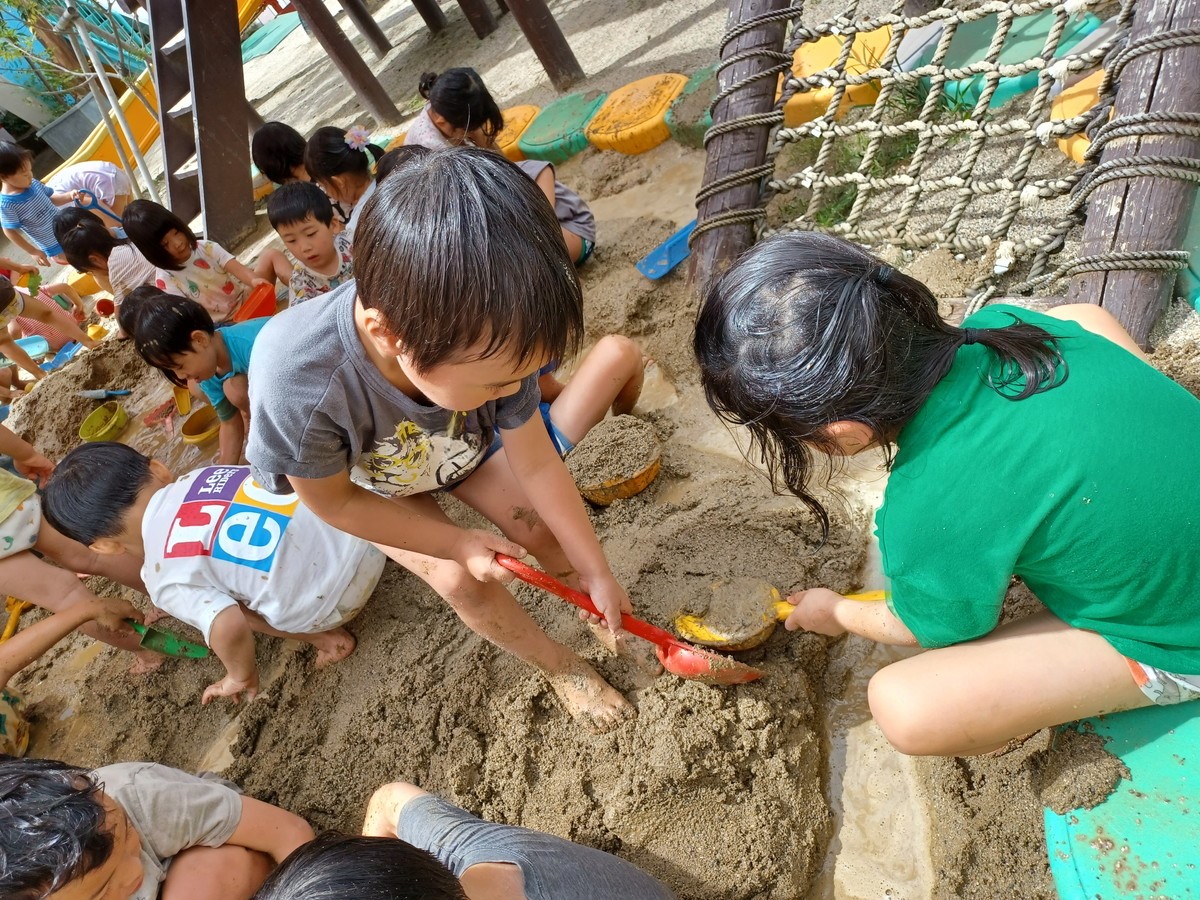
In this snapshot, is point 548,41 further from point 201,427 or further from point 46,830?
point 46,830

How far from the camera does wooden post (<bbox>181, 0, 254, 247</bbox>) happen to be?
15.0 feet

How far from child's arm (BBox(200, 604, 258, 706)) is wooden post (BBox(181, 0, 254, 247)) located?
11.8 ft

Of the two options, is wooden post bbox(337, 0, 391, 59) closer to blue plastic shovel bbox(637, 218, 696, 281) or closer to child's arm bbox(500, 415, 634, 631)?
blue plastic shovel bbox(637, 218, 696, 281)

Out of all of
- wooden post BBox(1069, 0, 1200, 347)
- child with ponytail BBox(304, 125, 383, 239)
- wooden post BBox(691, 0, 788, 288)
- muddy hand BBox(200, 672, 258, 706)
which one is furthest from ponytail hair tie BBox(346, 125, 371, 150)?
wooden post BBox(1069, 0, 1200, 347)

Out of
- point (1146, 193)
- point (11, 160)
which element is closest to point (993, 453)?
point (1146, 193)

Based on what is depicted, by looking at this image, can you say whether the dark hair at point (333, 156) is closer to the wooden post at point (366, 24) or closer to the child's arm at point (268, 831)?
the child's arm at point (268, 831)

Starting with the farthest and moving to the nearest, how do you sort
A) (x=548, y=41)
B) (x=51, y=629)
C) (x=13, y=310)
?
1. (x=13, y=310)
2. (x=548, y=41)
3. (x=51, y=629)

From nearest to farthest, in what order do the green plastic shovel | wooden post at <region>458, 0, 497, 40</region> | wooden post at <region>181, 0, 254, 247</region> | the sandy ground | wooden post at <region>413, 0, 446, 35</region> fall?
the sandy ground → the green plastic shovel → wooden post at <region>181, 0, 254, 247</region> → wooden post at <region>458, 0, 497, 40</region> → wooden post at <region>413, 0, 446, 35</region>

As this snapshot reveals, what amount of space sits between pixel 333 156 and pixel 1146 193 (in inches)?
108

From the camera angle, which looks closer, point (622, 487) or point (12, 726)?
point (622, 487)

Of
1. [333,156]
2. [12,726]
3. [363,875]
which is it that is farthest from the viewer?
[333,156]

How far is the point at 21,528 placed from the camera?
249 centimetres

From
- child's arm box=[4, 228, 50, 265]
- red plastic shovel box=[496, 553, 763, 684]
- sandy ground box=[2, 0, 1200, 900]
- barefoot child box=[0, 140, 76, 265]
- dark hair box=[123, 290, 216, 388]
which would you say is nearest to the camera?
sandy ground box=[2, 0, 1200, 900]

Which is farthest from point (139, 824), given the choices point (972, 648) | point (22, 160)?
point (22, 160)
